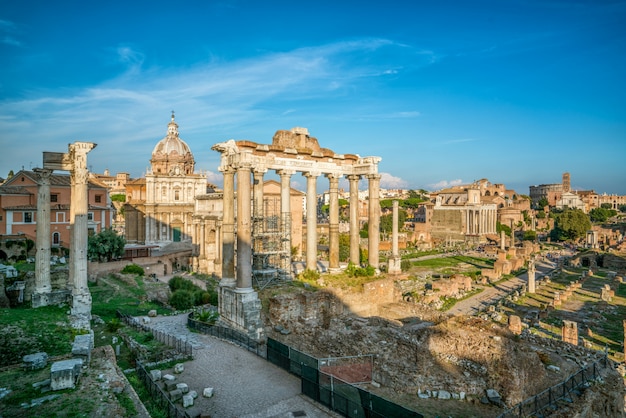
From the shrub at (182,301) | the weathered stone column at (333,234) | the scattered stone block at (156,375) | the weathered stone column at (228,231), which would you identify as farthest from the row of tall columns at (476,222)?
the scattered stone block at (156,375)

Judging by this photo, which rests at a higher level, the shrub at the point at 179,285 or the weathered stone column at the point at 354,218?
the weathered stone column at the point at 354,218

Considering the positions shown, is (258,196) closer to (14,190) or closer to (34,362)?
(34,362)

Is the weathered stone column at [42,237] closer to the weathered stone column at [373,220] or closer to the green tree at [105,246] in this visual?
the weathered stone column at [373,220]

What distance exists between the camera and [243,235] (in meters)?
14.6

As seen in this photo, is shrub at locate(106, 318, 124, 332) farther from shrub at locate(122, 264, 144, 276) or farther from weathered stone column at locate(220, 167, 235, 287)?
shrub at locate(122, 264, 144, 276)

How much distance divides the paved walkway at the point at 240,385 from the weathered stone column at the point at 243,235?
2.18 m

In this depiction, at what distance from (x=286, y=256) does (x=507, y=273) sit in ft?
122

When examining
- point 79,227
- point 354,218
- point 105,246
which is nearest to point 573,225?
point 354,218

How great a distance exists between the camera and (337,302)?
53.0 ft

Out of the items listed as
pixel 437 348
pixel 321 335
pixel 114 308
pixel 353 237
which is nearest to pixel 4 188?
pixel 114 308

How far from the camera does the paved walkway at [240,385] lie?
9398 mm

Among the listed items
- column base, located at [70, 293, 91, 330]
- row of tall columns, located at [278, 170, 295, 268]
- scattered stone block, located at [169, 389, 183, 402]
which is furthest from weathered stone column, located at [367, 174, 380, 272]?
column base, located at [70, 293, 91, 330]

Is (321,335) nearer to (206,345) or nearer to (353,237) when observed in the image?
(206,345)

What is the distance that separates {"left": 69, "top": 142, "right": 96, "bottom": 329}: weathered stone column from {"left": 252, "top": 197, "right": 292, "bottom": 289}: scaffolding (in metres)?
6.56
